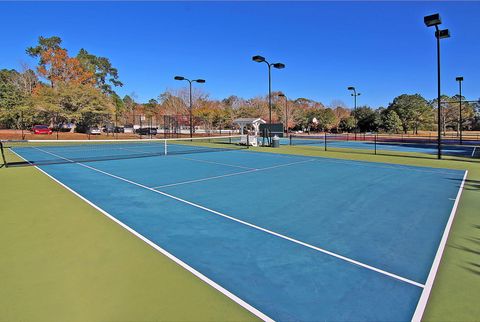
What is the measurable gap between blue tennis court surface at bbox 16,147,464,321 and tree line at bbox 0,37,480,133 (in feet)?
126

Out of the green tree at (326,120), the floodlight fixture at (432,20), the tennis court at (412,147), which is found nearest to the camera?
the floodlight fixture at (432,20)

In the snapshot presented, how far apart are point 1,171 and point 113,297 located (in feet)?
44.7

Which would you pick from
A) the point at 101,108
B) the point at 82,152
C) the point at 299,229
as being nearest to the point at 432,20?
the point at 299,229

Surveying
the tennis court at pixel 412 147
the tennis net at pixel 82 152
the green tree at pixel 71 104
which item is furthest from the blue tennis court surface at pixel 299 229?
the green tree at pixel 71 104

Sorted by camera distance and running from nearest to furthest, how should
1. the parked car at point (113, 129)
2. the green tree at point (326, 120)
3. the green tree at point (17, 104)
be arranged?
the green tree at point (17, 104) < the parked car at point (113, 129) < the green tree at point (326, 120)

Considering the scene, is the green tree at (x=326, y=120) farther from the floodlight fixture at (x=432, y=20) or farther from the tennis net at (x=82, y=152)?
the floodlight fixture at (x=432, y=20)

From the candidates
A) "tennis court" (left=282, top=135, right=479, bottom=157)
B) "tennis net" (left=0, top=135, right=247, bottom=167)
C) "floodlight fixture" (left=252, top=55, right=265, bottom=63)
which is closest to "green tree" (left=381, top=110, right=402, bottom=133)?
"tennis court" (left=282, top=135, right=479, bottom=157)

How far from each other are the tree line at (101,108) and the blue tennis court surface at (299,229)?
38.5 meters

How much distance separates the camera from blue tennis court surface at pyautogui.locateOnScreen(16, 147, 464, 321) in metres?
3.82

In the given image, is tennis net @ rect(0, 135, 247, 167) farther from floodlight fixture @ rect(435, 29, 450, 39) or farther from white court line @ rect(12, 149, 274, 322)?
floodlight fixture @ rect(435, 29, 450, 39)

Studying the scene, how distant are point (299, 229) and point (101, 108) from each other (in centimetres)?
4824

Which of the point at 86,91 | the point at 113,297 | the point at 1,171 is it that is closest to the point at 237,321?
the point at 113,297

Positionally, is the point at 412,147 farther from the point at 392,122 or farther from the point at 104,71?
the point at 104,71

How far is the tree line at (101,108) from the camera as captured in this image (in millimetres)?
45781
